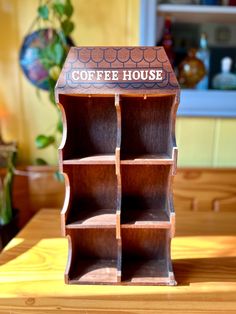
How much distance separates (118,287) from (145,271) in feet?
0.29

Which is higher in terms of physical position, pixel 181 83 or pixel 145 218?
pixel 181 83

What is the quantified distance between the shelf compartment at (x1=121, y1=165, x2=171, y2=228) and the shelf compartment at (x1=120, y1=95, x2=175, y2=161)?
0.05 m

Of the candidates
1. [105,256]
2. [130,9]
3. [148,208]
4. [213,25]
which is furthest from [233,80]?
[105,256]

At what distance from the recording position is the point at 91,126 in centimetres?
73

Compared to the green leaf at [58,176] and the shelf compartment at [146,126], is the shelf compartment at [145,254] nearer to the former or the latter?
the shelf compartment at [146,126]

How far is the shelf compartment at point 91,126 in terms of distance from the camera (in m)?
0.70

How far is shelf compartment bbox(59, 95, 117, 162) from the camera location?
701 mm

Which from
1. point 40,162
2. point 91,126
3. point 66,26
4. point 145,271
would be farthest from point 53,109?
point 145,271

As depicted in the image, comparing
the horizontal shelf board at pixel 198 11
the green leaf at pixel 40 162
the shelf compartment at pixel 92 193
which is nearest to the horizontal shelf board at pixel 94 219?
the shelf compartment at pixel 92 193

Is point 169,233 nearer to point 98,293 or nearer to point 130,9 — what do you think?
point 98,293

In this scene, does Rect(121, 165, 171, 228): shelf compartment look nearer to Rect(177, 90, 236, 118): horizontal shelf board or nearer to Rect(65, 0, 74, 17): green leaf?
Rect(177, 90, 236, 118): horizontal shelf board

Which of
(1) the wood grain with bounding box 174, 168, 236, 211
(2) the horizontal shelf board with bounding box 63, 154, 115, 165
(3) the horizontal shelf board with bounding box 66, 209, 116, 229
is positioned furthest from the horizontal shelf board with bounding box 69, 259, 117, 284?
(1) the wood grain with bounding box 174, 168, 236, 211

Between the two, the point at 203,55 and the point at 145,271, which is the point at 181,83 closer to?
the point at 203,55

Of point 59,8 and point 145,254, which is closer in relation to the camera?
point 145,254
